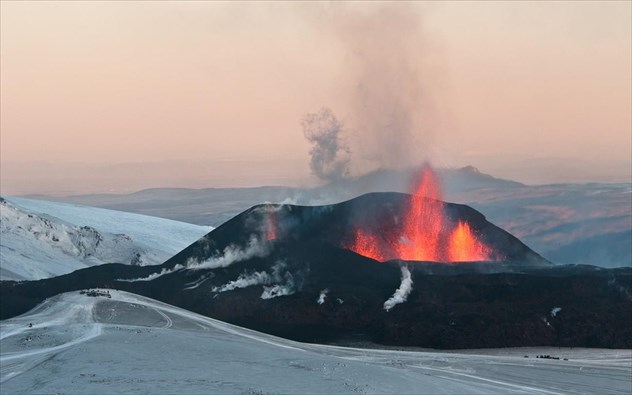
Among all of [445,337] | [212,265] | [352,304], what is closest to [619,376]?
[445,337]

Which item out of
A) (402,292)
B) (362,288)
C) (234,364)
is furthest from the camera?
(362,288)

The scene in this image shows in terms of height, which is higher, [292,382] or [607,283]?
[607,283]

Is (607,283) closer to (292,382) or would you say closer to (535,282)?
(535,282)

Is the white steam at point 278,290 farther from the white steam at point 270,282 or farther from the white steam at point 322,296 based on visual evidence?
the white steam at point 322,296

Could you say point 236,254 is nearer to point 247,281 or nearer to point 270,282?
point 247,281

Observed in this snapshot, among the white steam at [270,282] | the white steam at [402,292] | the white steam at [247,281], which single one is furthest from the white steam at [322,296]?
the white steam at [247,281]

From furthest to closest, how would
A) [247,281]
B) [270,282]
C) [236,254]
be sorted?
[236,254]
[247,281]
[270,282]

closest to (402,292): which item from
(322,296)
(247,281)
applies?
(322,296)
